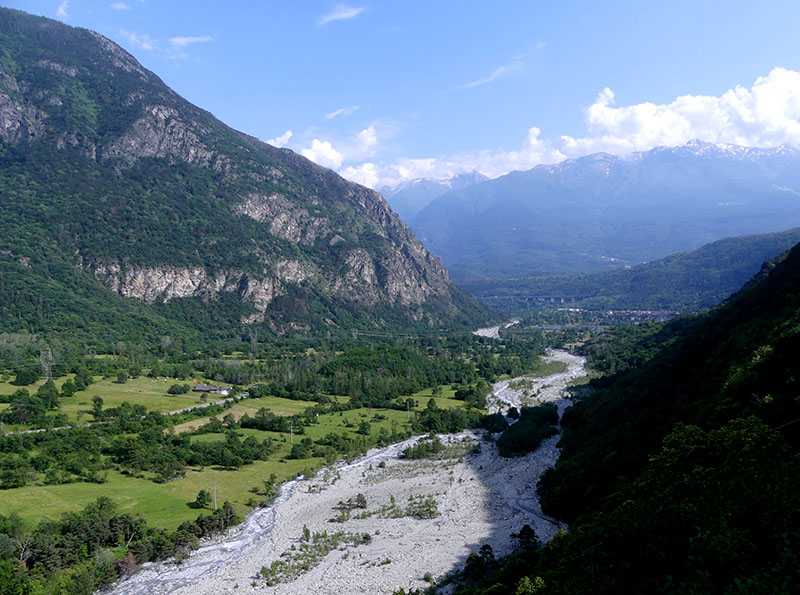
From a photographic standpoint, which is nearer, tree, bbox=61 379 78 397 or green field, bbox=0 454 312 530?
green field, bbox=0 454 312 530

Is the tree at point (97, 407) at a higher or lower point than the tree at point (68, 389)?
lower

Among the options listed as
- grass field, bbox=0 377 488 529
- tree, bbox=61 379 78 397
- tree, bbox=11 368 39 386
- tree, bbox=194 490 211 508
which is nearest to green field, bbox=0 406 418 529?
grass field, bbox=0 377 488 529

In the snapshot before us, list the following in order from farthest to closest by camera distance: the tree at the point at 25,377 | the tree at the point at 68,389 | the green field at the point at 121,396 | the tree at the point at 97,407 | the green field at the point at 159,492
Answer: the tree at the point at 25,377, the tree at the point at 68,389, the green field at the point at 121,396, the tree at the point at 97,407, the green field at the point at 159,492

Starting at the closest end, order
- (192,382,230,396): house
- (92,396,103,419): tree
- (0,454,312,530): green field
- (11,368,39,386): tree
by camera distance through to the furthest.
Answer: (0,454,312,530): green field
(92,396,103,419): tree
(11,368,39,386): tree
(192,382,230,396): house

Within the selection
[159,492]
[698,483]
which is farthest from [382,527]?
[698,483]

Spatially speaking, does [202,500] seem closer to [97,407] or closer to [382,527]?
[382,527]

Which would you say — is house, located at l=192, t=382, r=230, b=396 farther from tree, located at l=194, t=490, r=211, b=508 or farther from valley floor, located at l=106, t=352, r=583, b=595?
tree, located at l=194, t=490, r=211, b=508

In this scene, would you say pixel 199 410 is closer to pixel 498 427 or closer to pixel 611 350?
pixel 498 427

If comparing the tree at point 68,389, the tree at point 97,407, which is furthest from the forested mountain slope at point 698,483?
the tree at point 68,389

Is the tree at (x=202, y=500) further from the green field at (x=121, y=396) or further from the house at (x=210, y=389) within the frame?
the house at (x=210, y=389)

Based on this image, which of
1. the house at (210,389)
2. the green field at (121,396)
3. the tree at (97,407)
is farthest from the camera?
the house at (210,389)

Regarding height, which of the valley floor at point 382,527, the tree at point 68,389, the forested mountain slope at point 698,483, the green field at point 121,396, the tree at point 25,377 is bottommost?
the valley floor at point 382,527

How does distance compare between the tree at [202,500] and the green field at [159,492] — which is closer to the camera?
the green field at [159,492]

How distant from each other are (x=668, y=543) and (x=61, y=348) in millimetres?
135120
